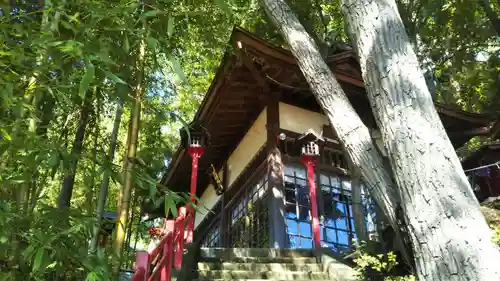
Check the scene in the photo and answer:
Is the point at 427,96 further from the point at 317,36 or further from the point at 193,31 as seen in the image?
the point at 317,36

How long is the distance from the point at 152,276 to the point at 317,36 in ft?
17.1

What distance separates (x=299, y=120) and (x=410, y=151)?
5.44 meters

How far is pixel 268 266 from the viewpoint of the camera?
5.04 metres

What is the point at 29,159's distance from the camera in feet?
5.54

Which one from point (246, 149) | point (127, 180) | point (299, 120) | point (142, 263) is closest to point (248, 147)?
point (246, 149)

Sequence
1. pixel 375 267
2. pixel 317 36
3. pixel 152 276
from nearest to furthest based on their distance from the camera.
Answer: pixel 152 276 → pixel 375 267 → pixel 317 36

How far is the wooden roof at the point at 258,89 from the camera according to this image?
623cm

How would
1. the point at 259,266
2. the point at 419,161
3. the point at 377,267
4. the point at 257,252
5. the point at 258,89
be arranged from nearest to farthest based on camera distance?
the point at 419,161, the point at 377,267, the point at 259,266, the point at 257,252, the point at 258,89

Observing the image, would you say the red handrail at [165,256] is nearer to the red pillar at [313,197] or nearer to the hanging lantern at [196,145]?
the hanging lantern at [196,145]

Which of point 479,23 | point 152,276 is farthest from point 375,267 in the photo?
point 479,23

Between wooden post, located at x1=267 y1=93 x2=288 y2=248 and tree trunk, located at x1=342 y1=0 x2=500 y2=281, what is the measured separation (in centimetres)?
429

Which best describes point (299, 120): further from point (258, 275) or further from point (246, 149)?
point (258, 275)

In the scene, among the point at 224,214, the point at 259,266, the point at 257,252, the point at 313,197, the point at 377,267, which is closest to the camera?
the point at 377,267

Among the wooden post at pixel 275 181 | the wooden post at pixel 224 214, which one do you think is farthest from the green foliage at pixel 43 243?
the wooden post at pixel 224 214
